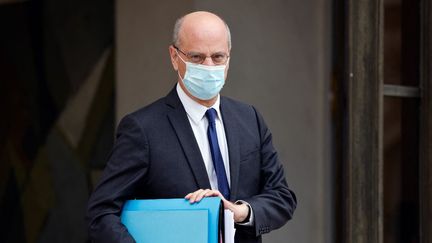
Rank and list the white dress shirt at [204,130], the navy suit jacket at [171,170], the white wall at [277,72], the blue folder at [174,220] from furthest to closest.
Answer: the white wall at [277,72], the white dress shirt at [204,130], the navy suit jacket at [171,170], the blue folder at [174,220]

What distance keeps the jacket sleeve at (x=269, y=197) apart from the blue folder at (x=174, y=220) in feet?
0.73

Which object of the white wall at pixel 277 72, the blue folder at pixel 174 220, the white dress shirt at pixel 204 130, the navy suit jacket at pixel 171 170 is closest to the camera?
the blue folder at pixel 174 220

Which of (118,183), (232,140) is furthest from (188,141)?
(118,183)

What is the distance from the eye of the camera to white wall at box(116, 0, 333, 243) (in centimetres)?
504

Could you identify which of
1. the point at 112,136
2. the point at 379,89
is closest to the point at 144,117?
the point at 379,89

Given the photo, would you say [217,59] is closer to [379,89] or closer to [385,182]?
[379,89]

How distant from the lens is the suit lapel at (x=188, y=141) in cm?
323

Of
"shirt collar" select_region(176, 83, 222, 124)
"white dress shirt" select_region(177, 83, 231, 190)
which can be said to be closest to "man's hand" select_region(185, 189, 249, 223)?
"white dress shirt" select_region(177, 83, 231, 190)

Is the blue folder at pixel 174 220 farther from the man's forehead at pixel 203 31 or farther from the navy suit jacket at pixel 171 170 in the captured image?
the man's forehead at pixel 203 31

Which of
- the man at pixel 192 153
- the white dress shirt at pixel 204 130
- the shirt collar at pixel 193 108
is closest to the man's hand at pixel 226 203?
the man at pixel 192 153

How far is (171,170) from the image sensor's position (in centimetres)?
322

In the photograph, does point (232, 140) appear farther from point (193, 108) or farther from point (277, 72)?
point (277, 72)

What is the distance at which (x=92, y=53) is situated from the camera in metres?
6.14

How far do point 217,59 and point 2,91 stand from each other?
3.75 meters
